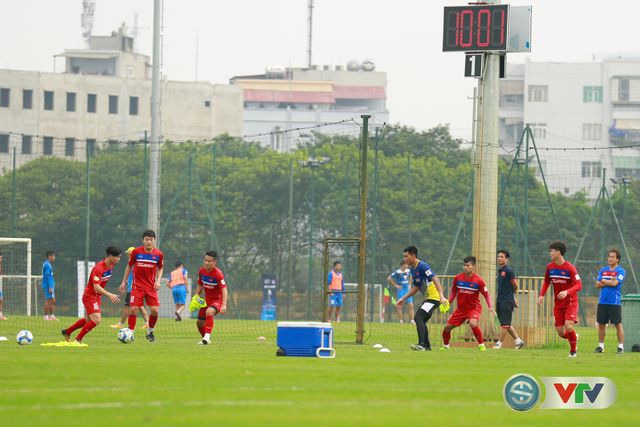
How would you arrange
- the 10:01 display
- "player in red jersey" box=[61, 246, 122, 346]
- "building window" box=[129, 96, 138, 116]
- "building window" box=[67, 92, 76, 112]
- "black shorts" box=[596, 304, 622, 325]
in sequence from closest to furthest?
"player in red jersey" box=[61, 246, 122, 346] → "black shorts" box=[596, 304, 622, 325] → the 10:01 display → "building window" box=[67, 92, 76, 112] → "building window" box=[129, 96, 138, 116]

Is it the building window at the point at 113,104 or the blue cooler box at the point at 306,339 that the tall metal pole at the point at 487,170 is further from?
the building window at the point at 113,104

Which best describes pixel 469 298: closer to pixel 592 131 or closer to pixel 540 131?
pixel 540 131

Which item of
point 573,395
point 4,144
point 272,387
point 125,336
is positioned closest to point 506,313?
point 125,336

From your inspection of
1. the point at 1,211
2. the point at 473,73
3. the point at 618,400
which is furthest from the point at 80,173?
the point at 618,400

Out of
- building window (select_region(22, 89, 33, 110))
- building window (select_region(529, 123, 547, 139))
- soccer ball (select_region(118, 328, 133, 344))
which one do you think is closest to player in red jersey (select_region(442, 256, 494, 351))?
soccer ball (select_region(118, 328, 133, 344))

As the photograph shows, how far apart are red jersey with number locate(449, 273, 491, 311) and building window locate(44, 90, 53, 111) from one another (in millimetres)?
93169

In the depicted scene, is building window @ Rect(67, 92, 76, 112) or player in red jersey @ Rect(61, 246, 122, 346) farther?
building window @ Rect(67, 92, 76, 112)

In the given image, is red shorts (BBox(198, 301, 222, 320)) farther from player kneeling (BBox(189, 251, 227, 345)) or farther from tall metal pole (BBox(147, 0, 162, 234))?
tall metal pole (BBox(147, 0, 162, 234))

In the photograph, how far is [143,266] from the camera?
24938 mm

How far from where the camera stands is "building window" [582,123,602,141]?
14750 centimetres

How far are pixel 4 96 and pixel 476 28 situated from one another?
85.8m

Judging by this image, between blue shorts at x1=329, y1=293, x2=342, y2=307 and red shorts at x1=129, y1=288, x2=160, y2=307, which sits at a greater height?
red shorts at x1=129, y1=288, x2=160, y2=307

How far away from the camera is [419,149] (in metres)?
79.7
